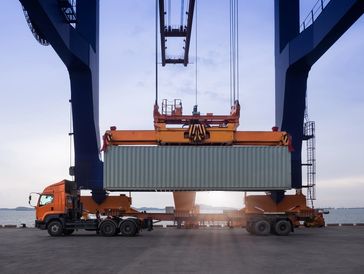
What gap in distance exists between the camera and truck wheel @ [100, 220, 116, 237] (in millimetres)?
29312

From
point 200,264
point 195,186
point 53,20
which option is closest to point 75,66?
point 53,20

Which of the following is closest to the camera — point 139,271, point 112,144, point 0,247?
point 139,271

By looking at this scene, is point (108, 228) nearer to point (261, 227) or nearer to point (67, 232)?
point (67, 232)

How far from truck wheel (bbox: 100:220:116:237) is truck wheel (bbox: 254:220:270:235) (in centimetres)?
752

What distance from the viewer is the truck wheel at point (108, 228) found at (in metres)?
29.3

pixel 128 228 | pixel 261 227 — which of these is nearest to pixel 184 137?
pixel 128 228

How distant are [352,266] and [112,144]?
1714 centimetres

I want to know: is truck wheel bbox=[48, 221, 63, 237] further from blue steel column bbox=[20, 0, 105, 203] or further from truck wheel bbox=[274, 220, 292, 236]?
truck wheel bbox=[274, 220, 292, 236]

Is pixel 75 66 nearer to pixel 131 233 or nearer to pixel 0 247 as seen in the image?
pixel 131 233

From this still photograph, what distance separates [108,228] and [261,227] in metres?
8.11

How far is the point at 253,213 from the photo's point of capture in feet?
101

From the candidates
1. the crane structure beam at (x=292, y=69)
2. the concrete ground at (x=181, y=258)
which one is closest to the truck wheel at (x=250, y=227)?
the crane structure beam at (x=292, y=69)

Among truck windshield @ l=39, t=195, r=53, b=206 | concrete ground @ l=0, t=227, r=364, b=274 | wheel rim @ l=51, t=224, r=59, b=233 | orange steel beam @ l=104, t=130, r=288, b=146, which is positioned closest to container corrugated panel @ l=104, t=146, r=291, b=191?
orange steel beam @ l=104, t=130, r=288, b=146

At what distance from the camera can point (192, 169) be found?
2986 centimetres
